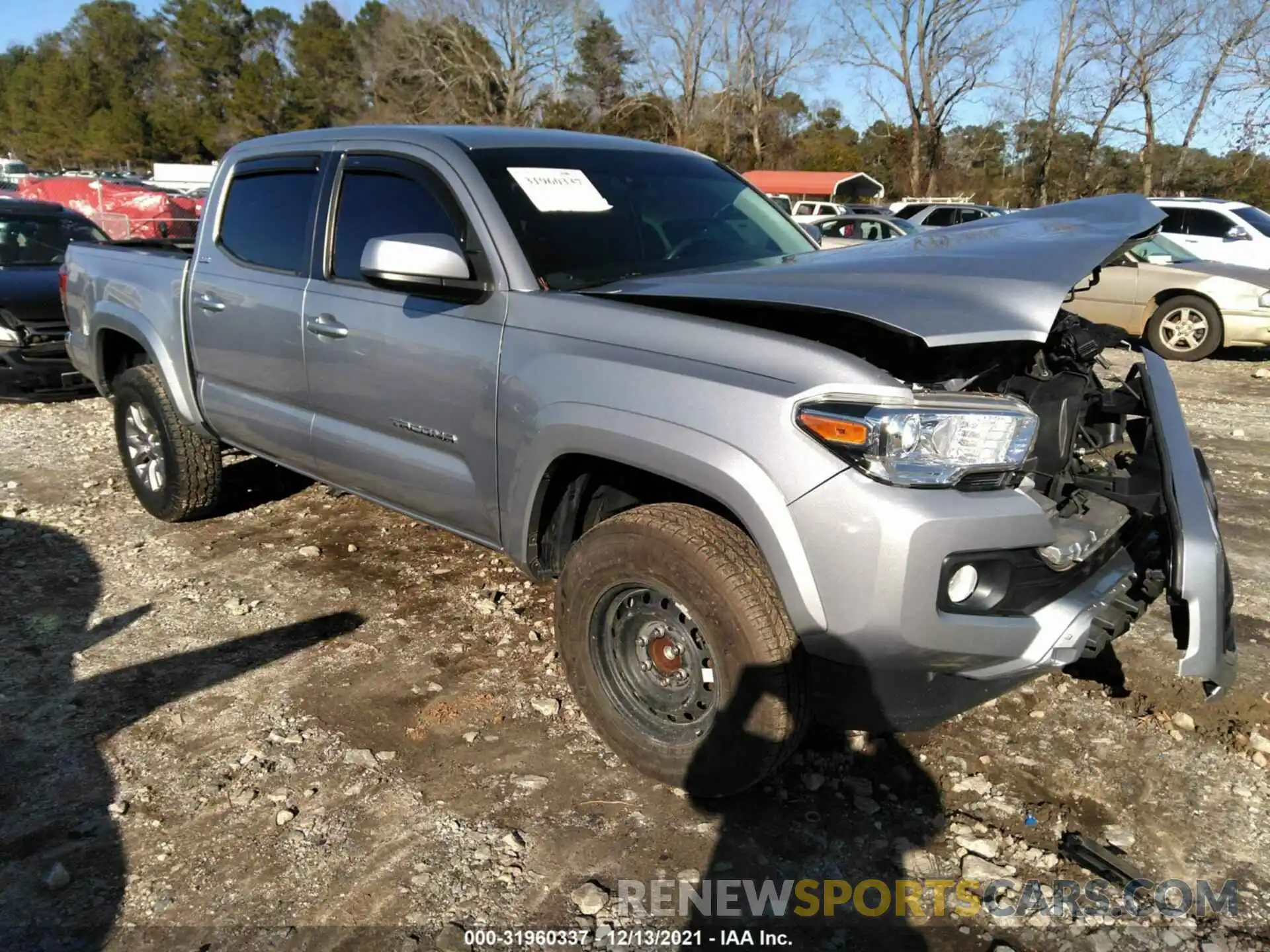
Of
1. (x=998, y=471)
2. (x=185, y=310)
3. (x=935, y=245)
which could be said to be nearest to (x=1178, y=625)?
(x=998, y=471)

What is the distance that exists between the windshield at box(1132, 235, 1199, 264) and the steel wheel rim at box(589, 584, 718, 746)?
9.41 metres

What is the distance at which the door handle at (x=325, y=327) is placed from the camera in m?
3.50

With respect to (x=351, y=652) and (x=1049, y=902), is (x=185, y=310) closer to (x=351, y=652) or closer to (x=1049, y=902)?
(x=351, y=652)

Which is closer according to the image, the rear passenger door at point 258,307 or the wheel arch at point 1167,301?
the rear passenger door at point 258,307

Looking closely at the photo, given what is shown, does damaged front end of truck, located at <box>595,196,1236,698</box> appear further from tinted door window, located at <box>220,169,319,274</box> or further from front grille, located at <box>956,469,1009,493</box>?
tinted door window, located at <box>220,169,319,274</box>

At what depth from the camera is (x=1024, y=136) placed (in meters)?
41.8

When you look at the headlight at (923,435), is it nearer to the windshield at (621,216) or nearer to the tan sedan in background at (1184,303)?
the windshield at (621,216)

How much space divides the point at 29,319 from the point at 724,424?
7606 millimetres

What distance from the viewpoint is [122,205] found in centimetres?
2080

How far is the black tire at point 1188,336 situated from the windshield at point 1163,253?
1.67 ft

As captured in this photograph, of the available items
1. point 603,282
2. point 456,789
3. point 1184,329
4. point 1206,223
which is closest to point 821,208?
point 1206,223

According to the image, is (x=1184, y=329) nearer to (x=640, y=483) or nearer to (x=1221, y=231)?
(x=1221, y=231)

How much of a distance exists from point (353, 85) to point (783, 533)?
251 ft

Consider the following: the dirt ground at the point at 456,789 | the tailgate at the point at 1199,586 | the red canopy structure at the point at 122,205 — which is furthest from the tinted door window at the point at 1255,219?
the red canopy structure at the point at 122,205
